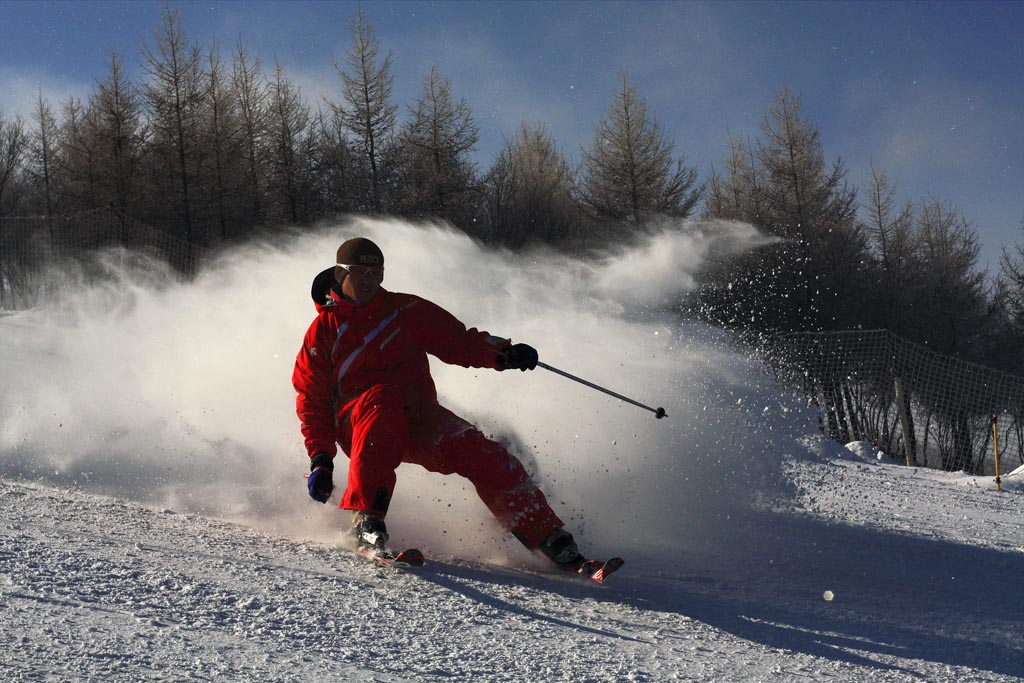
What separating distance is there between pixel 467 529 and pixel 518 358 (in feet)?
2.97

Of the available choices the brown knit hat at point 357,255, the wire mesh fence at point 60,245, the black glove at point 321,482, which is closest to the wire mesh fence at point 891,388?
the brown knit hat at point 357,255

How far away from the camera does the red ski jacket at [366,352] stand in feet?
13.6

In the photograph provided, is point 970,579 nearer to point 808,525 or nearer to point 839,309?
point 808,525

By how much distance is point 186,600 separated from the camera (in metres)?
2.99

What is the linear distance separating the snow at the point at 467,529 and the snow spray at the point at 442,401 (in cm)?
2

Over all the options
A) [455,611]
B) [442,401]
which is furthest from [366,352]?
[442,401]

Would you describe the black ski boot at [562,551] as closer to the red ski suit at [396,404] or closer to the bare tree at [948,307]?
the red ski suit at [396,404]

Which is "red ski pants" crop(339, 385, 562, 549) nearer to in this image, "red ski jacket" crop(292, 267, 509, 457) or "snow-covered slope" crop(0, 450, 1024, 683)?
"red ski jacket" crop(292, 267, 509, 457)

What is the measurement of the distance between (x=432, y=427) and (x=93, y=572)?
5.01 ft

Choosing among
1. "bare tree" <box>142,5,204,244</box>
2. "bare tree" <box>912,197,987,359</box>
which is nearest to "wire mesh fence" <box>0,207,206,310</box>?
"bare tree" <box>142,5,204,244</box>

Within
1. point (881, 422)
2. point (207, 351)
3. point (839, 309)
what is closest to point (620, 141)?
point (839, 309)

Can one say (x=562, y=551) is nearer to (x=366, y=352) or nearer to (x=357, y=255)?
(x=366, y=352)

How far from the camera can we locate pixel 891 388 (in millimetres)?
13242

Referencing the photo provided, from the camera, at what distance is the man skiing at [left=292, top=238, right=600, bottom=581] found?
12.8 feet
